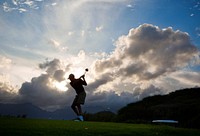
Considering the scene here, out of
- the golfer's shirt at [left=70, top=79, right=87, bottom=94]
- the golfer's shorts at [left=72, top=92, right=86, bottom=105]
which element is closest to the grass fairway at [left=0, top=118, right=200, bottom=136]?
the golfer's shorts at [left=72, top=92, right=86, bottom=105]

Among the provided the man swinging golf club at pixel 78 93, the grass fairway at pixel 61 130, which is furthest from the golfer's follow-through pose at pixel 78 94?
the grass fairway at pixel 61 130

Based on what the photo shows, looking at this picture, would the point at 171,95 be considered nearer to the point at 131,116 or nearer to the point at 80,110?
the point at 131,116

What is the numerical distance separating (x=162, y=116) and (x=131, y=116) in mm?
6906

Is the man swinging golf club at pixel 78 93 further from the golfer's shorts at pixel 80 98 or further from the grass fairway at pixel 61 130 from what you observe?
the grass fairway at pixel 61 130

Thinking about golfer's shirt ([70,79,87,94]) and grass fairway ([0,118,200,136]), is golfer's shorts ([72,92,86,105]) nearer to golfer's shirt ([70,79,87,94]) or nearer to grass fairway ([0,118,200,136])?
golfer's shirt ([70,79,87,94])

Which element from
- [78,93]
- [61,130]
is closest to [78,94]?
[78,93]

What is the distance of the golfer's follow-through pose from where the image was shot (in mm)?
19359

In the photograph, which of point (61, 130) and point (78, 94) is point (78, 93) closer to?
point (78, 94)

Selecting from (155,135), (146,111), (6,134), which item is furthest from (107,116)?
(6,134)

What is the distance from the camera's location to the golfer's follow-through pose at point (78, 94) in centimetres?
1936

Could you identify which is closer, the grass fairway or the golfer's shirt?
the grass fairway

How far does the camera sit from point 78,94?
1945cm

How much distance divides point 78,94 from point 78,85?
58 cm

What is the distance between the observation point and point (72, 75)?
19641 mm
